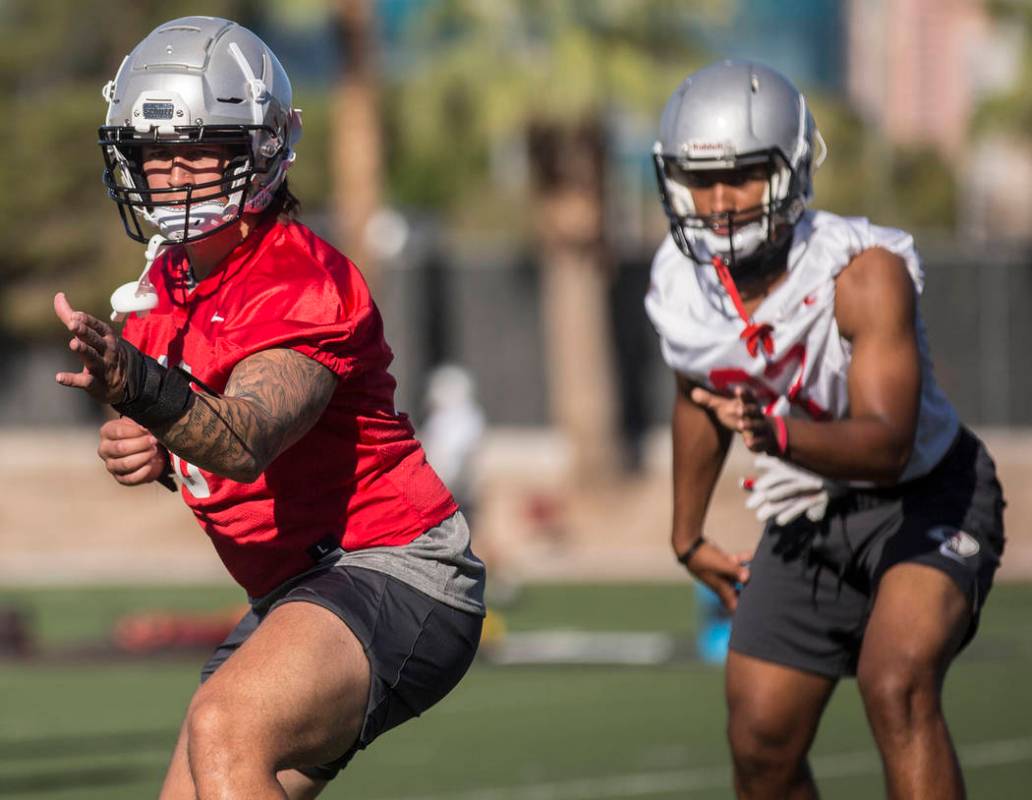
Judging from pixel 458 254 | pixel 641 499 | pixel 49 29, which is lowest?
pixel 641 499

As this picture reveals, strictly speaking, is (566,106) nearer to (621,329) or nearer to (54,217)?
(621,329)

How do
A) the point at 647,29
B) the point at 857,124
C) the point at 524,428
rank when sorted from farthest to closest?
1. the point at 857,124
2. the point at 524,428
3. the point at 647,29

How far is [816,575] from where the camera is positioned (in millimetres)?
5148

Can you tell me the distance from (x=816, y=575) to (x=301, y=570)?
1.62 meters

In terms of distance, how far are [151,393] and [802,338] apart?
205cm

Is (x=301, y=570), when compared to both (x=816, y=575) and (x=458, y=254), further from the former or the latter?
(x=458, y=254)

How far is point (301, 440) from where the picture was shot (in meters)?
4.09

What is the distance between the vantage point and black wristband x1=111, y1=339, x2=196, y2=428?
3467 mm

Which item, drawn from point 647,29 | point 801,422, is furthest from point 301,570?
point 647,29

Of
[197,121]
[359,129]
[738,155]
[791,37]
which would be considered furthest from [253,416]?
[791,37]

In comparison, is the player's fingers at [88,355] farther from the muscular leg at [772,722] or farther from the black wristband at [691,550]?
the black wristband at [691,550]

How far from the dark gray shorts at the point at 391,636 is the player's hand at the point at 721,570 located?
1358 mm

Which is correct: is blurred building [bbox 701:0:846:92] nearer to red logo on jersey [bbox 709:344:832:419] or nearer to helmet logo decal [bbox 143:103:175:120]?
red logo on jersey [bbox 709:344:832:419]

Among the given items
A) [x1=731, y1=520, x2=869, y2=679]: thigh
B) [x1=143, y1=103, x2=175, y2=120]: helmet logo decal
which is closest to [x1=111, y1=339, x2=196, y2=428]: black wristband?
[x1=143, y1=103, x2=175, y2=120]: helmet logo decal
